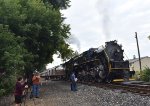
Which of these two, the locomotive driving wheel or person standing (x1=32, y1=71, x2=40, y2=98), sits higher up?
the locomotive driving wheel

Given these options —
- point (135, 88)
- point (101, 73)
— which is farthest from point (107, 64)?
point (135, 88)

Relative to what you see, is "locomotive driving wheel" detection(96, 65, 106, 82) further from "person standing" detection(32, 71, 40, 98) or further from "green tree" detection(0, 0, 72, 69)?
"person standing" detection(32, 71, 40, 98)

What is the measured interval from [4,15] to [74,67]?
18527 millimetres

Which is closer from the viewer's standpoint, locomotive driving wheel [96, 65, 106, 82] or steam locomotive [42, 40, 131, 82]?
steam locomotive [42, 40, 131, 82]

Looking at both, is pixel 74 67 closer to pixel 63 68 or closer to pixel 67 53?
pixel 67 53

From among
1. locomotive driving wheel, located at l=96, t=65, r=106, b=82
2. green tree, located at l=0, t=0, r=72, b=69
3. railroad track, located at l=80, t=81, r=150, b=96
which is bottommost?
railroad track, located at l=80, t=81, r=150, b=96

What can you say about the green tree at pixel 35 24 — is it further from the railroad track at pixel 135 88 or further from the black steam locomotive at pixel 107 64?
the railroad track at pixel 135 88

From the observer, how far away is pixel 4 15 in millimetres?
22906

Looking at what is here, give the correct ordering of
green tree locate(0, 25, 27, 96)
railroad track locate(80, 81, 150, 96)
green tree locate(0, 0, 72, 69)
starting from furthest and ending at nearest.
A: 1. green tree locate(0, 0, 72, 69)
2. railroad track locate(80, 81, 150, 96)
3. green tree locate(0, 25, 27, 96)

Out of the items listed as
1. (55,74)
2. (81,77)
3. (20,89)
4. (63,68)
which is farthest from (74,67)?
(20,89)

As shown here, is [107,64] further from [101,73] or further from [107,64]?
[101,73]

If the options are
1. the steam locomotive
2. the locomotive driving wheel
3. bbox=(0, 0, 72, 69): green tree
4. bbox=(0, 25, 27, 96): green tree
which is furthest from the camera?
the locomotive driving wheel

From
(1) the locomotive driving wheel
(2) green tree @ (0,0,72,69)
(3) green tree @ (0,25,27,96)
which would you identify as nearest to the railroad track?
(1) the locomotive driving wheel

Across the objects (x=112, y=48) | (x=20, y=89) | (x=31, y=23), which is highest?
(x=31, y=23)
